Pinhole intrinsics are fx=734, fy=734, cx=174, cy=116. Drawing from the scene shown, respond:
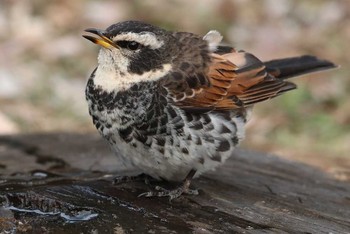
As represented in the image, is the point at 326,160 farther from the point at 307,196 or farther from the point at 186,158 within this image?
the point at 186,158

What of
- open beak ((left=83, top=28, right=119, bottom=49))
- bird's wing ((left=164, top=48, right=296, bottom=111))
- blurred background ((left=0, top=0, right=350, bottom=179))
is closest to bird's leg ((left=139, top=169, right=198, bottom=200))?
bird's wing ((left=164, top=48, right=296, bottom=111))

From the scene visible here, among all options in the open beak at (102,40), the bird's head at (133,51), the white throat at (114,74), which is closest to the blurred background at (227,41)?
the bird's head at (133,51)

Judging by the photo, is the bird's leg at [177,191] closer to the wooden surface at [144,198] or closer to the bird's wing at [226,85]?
the wooden surface at [144,198]

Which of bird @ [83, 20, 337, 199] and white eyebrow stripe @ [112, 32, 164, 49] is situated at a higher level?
white eyebrow stripe @ [112, 32, 164, 49]

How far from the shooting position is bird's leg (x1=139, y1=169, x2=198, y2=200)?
4615 mm

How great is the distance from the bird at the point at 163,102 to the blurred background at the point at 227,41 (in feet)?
5.55

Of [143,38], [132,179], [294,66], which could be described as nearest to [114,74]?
[143,38]

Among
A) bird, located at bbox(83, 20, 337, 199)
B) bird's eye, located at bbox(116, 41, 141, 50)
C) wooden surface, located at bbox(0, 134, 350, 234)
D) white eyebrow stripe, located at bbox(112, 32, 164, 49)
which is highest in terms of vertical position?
white eyebrow stripe, located at bbox(112, 32, 164, 49)

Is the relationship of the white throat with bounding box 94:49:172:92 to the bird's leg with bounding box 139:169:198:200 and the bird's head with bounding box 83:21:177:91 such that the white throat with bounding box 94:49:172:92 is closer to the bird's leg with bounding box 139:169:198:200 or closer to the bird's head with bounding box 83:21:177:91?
the bird's head with bounding box 83:21:177:91

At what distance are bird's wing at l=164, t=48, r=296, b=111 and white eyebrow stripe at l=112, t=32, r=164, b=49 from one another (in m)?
0.22

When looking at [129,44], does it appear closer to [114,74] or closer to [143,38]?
[143,38]

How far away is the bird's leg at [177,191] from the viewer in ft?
15.1

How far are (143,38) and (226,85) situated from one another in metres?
0.72

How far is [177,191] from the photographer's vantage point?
183 inches
